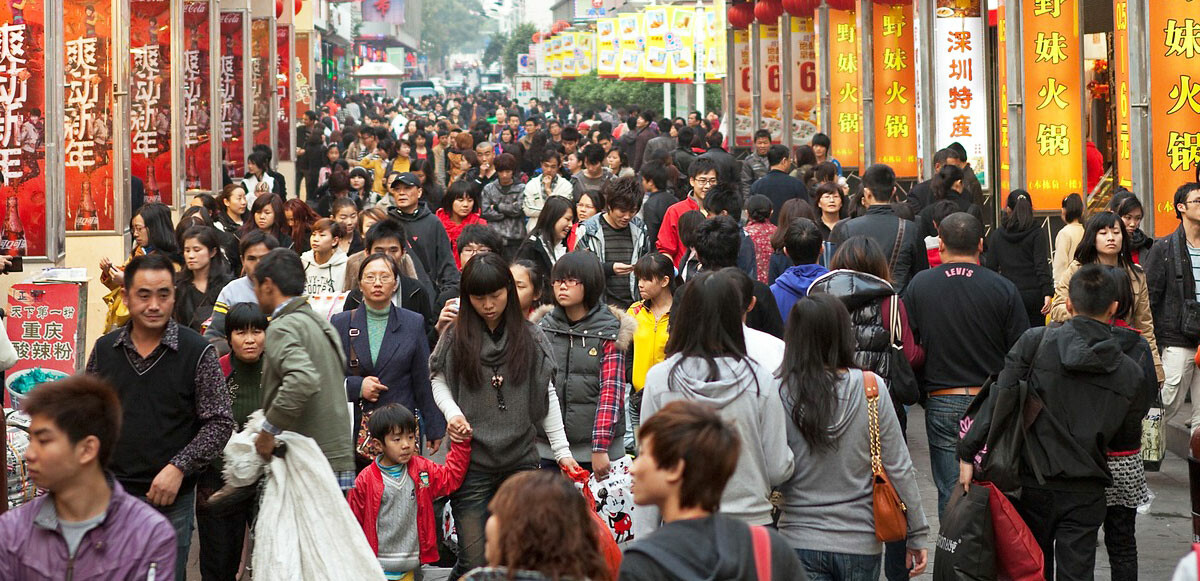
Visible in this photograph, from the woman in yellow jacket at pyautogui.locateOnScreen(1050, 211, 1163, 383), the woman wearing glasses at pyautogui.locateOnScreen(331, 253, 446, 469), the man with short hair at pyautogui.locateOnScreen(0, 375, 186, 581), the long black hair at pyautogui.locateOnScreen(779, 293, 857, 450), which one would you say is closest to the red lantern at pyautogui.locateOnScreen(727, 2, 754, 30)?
the woman in yellow jacket at pyautogui.locateOnScreen(1050, 211, 1163, 383)

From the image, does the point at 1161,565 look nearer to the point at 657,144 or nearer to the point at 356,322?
the point at 356,322

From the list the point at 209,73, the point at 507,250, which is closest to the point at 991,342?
the point at 507,250

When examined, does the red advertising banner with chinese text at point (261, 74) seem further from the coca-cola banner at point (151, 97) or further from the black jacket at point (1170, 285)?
the black jacket at point (1170, 285)

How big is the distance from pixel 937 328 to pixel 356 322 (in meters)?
2.50

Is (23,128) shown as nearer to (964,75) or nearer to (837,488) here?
(837,488)

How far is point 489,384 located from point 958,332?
2188mm

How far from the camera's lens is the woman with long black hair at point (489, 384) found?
235 inches

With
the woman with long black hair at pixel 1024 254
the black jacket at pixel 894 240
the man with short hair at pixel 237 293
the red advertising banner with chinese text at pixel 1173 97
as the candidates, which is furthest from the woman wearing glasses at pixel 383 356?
the red advertising banner with chinese text at pixel 1173 97

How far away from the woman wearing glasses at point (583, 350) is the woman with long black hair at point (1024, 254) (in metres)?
4.70

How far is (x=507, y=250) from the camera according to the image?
13586 millimetres

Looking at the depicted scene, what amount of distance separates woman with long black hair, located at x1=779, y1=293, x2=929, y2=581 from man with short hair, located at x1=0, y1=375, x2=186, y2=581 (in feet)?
6.41

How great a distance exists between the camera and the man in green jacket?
5715mm

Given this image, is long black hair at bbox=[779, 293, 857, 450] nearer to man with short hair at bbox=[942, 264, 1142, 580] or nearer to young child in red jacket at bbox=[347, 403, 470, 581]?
man with short hair at bbox=[942, 264, 1142, 580]

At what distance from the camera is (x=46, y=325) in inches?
358
